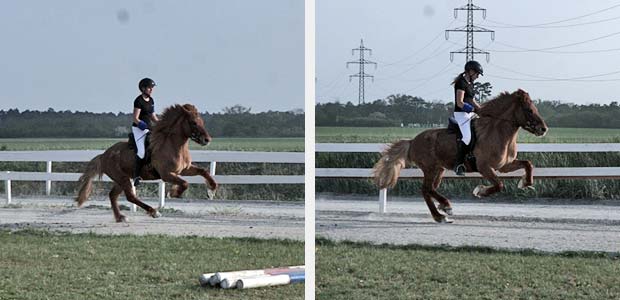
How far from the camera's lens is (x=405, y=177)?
4965mm

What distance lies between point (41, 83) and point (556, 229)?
3504 millimetres

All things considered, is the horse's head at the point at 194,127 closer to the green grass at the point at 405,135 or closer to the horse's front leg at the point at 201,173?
the horse's front leg at the point at 201,173

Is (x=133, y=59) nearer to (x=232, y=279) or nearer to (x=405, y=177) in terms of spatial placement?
(x=232, y=279)

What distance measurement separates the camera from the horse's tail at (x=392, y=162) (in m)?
4.93

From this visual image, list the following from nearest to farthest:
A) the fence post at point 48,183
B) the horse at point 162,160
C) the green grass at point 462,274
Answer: the green grass at point 462,274 < the horse at point 162,160 < the fence post at point 48,183

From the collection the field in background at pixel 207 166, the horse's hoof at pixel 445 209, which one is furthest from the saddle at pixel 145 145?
the horse's hoof at pixel 445 209

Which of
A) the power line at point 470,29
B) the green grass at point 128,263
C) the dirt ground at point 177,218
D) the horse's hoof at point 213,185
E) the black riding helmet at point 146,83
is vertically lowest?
the green grass at point 128,263

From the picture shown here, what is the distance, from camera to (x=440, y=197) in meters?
4.90

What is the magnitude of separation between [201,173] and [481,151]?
1960 millimetres

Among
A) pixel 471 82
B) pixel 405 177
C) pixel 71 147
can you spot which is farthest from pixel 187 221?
pixel 471 82

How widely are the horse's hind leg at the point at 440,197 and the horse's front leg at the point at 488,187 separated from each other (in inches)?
7.3

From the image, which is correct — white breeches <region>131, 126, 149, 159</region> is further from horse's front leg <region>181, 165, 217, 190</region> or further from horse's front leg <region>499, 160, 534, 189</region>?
horse's front leg <region>499, 160, 534, 189</region>

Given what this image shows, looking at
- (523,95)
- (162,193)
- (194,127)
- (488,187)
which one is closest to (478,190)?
(488,187)

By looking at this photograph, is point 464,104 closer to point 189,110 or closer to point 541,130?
point 541,130
